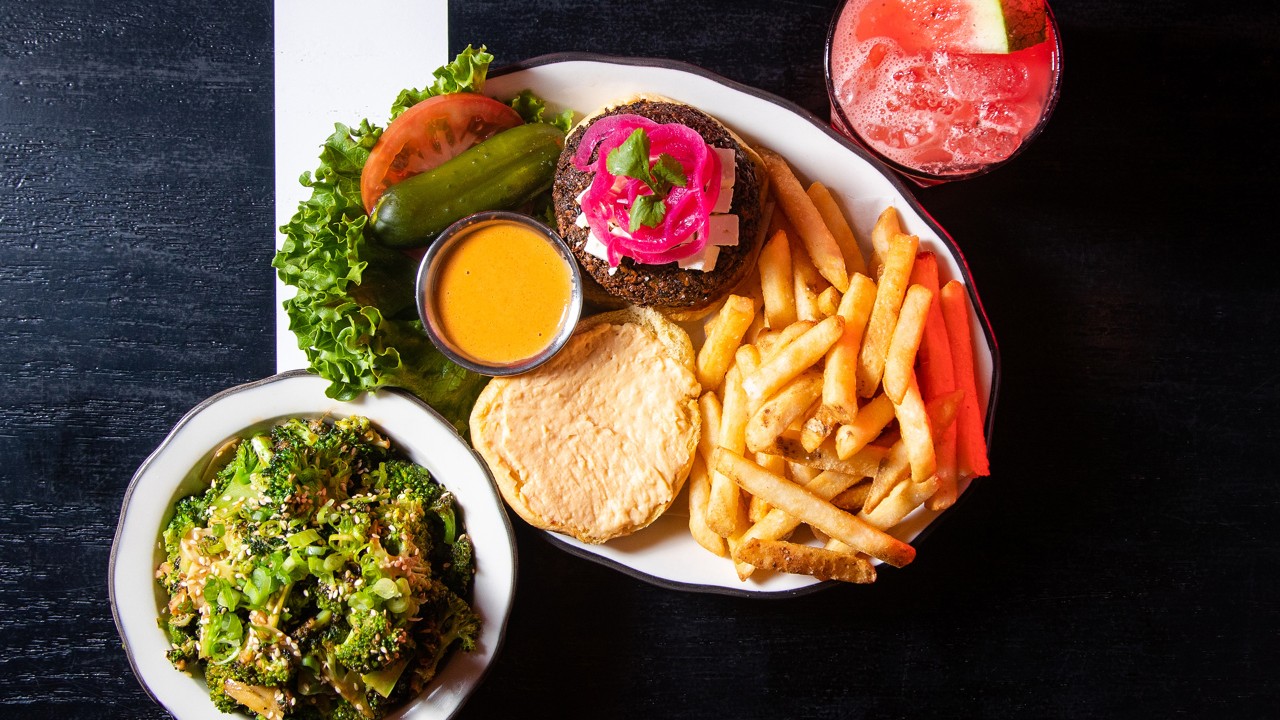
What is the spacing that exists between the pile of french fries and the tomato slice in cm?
100

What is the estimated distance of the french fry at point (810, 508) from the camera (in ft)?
7.97

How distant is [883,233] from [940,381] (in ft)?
1.73

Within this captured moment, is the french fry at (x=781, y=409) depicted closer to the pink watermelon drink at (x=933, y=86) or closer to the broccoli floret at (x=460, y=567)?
the pink watermelon drink at (x=933, y=86)

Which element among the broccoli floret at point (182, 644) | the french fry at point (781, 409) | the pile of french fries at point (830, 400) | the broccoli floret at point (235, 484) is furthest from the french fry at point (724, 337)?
the broccoli floret at point (182, 644)

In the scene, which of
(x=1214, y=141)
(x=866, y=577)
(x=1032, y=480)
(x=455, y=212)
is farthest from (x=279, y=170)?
(x=1214, y=141)

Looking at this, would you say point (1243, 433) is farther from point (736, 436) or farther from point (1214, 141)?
point (736, 436)

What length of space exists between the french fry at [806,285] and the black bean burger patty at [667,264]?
0.19 meters

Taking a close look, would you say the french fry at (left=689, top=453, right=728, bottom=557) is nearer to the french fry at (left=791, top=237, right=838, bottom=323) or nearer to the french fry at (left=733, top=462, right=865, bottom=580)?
the french fry at (left=733, top=462, right=865, bottom=580)

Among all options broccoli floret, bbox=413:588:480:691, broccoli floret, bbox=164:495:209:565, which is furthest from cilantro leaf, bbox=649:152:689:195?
broccoli floret, bbox=164:495:209:565

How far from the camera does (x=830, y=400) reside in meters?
2.31

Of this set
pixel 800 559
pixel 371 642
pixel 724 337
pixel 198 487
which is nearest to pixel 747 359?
pixel 724 337

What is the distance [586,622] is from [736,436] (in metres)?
0.99

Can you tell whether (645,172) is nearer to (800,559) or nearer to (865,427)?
(865,427)

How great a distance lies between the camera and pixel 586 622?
2.97 meters
